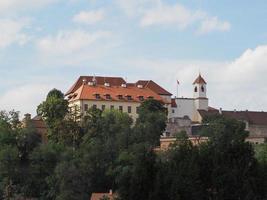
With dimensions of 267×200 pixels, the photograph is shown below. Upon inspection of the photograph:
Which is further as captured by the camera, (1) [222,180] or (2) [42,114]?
(2) [42,114]

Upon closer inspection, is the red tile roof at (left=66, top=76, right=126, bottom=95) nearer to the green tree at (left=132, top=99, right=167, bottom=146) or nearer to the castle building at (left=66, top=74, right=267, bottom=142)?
the castle building at (left=66, top=74, right=267, bottom=142)

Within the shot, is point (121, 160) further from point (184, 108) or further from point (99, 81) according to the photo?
point (184, 108)

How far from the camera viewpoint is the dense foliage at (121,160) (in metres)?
53.6

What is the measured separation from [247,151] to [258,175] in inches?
73.2

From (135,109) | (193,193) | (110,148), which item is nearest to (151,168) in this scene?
(193,193)

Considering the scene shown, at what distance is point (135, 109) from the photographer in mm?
125438

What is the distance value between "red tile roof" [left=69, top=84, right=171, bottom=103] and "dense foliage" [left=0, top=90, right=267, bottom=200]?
19.3 ft

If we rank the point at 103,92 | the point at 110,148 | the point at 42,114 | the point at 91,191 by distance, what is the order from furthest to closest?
the point at 103,92 < the point at 42,114 < the point at 110,148 < the point at 91,191

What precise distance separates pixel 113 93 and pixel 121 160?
44.1m

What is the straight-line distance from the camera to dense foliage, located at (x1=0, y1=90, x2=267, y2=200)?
53.6m

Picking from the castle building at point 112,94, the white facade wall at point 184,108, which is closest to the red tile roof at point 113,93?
the castle building at point 112,94

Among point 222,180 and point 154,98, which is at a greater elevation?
point 154,98

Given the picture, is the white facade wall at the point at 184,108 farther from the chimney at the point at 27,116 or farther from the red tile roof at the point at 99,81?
the chimney at the point at 27,116

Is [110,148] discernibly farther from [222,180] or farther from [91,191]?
[222,180]
